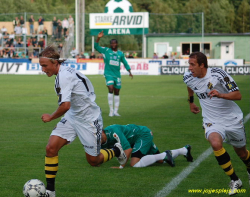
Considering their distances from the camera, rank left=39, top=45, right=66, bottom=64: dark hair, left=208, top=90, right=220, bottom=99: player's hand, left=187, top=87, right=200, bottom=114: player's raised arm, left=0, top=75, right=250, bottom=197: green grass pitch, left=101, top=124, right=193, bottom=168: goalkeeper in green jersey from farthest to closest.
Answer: left=101, top=124, right=193, bottom=168: goalkeeper in green jersey
left=187, top=87, right=200, bottom=114: player's raised arm
left=0, top=75, right=250, bottom=197: green grass pitch
left=39, top=45, right=66, bottom=64: dark hair
left=208, top=90, right=220, bottom=99: player's hand

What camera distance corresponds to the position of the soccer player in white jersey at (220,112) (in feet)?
21.4

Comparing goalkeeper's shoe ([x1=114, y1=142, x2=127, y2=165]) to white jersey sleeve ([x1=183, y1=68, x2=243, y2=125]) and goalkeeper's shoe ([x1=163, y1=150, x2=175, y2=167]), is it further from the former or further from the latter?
white jersey sleeve ([x1=183, y1=68, x2=243, y2=125])

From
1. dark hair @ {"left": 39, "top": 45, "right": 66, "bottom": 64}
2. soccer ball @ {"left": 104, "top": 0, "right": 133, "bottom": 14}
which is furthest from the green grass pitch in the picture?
soccer ball @ {"left": 104, "top": 0, "right": 133, "bottom": 14}

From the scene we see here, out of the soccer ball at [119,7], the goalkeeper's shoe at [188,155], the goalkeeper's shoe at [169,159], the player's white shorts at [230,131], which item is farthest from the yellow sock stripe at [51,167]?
the soccer ball at [119,7]

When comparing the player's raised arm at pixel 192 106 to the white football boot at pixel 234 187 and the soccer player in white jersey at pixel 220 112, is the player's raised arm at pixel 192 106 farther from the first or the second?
the white football boot at pixel 234 187

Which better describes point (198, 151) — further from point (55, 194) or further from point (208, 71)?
point (55, 194)

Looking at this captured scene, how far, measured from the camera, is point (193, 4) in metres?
95.4

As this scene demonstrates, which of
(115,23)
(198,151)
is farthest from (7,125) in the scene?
(115,23)

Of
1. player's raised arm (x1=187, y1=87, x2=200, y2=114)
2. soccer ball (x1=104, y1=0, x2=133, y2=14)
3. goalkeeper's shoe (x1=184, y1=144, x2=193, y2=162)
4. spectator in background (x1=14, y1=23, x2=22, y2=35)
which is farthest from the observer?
soccer ball (x1=104, y1=0, x2=133, y2=14)

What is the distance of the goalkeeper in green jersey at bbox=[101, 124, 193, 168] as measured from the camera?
8.30 metres

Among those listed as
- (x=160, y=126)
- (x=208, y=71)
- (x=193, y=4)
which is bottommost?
(x=160, y=126)

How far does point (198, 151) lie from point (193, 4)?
289ft

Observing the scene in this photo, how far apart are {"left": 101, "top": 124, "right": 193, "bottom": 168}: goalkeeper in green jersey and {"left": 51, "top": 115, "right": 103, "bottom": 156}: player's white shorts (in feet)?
3.64

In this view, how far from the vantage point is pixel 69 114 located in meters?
6.98
